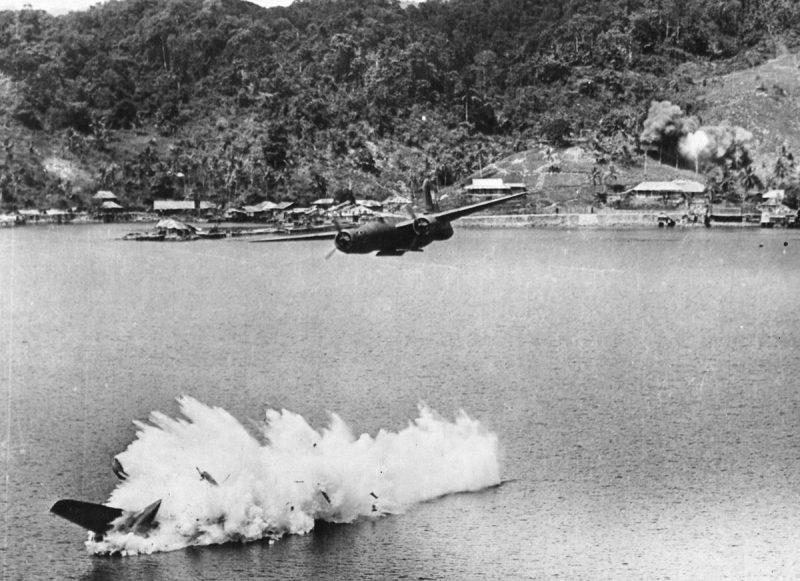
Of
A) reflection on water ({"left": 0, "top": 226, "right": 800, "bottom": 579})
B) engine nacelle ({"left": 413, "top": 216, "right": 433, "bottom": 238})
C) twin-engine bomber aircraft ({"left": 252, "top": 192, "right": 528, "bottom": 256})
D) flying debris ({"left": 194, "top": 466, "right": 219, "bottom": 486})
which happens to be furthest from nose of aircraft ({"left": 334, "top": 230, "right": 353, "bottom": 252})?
flying debris ({"left": 194, "top": 466, "right": 219, "bottom": 486})

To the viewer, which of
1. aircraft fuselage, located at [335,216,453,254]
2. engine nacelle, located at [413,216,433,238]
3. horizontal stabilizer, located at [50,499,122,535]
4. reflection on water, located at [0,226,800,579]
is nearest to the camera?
aircraft fuselage, located at [335,216,453,254]

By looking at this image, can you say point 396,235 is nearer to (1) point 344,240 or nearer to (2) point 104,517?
(1) point 344,240

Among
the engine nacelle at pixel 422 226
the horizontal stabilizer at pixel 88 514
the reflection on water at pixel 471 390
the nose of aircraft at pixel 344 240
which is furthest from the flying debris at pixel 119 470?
the engine nacelle at pixel 422 226

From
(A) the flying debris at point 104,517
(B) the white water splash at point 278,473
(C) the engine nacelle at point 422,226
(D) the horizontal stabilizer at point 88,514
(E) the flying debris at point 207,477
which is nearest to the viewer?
(C) the engine nacelle at point 422,226

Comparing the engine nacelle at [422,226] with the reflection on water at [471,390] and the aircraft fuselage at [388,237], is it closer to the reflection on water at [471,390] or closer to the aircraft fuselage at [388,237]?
the aircraft fuselage at [388,237]

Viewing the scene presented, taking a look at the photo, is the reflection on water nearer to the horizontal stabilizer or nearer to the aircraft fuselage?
the horizontal stabilizer

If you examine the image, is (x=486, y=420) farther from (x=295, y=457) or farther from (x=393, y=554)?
(x=393, y=554)
